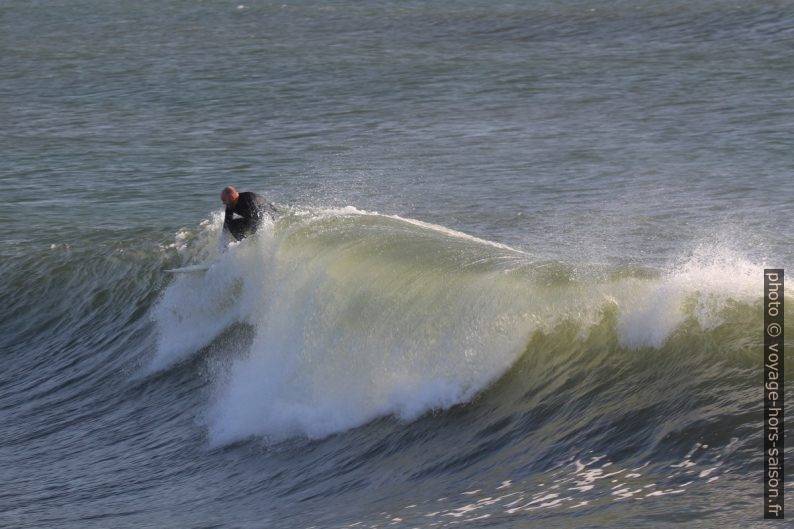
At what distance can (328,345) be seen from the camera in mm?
13500

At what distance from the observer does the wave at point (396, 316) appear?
11.3 m

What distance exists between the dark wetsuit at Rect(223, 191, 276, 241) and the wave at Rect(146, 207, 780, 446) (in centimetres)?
15

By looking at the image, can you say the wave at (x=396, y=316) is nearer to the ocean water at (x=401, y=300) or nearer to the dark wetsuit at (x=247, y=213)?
the ocean water at (x=401, y=300)

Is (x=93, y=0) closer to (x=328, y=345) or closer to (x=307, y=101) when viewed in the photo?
(x=307, y=101)

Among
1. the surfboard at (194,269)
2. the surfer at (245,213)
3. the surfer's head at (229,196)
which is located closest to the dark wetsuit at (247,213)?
the surfer at (245,213)

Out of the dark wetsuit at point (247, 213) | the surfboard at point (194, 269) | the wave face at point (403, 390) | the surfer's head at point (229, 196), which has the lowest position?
the wave face at point (403, 390)

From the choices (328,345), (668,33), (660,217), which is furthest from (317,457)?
(668,33)

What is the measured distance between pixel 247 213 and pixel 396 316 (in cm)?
324

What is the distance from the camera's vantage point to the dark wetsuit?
1575 centimetres

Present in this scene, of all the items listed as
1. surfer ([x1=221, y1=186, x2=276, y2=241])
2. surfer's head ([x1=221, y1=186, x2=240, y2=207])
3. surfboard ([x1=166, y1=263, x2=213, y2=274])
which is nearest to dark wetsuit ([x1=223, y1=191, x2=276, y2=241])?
surfer ([x1=221, y1=186, x2=276, y2=241])

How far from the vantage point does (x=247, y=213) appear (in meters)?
15.8

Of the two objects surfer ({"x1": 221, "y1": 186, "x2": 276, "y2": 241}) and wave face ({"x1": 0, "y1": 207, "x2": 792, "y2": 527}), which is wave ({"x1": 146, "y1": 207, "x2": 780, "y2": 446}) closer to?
wave face ({"x1": 0, "y1": 207, "x2": 792, "y2": 527})

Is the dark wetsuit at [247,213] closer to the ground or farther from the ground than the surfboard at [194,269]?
farther from the ground

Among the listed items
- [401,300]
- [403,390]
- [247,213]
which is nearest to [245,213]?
[247,213]
